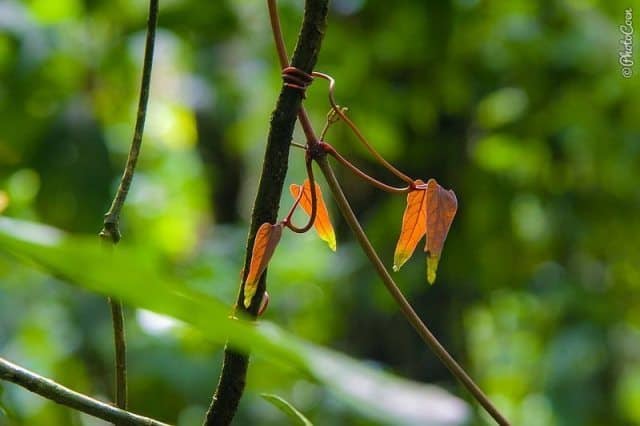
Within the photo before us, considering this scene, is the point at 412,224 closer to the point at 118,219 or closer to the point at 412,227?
the point at 412,227

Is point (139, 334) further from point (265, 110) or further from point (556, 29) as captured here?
point (556, 29)

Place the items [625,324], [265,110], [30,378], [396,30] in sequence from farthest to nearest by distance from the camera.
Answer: [265,110]
[625,324]
[396,30]
[30,378]

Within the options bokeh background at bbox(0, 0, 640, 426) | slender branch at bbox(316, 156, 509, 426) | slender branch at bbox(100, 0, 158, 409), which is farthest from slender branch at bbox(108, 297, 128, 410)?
bokeh background at bbox(0, 0, 640, 426)

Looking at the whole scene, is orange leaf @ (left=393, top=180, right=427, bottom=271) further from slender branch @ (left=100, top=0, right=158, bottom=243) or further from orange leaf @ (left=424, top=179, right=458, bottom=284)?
slender branch @ (left=100, top=0, right=158, bottom=243)

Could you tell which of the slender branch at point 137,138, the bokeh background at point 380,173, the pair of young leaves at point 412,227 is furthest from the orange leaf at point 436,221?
the bokeh background at point 380,173

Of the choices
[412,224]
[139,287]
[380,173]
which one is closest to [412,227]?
[412,224]

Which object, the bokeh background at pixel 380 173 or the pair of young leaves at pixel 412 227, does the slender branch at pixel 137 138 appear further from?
the bokeh background at pixel 380 173

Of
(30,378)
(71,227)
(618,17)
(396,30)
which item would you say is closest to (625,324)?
(618,17)
